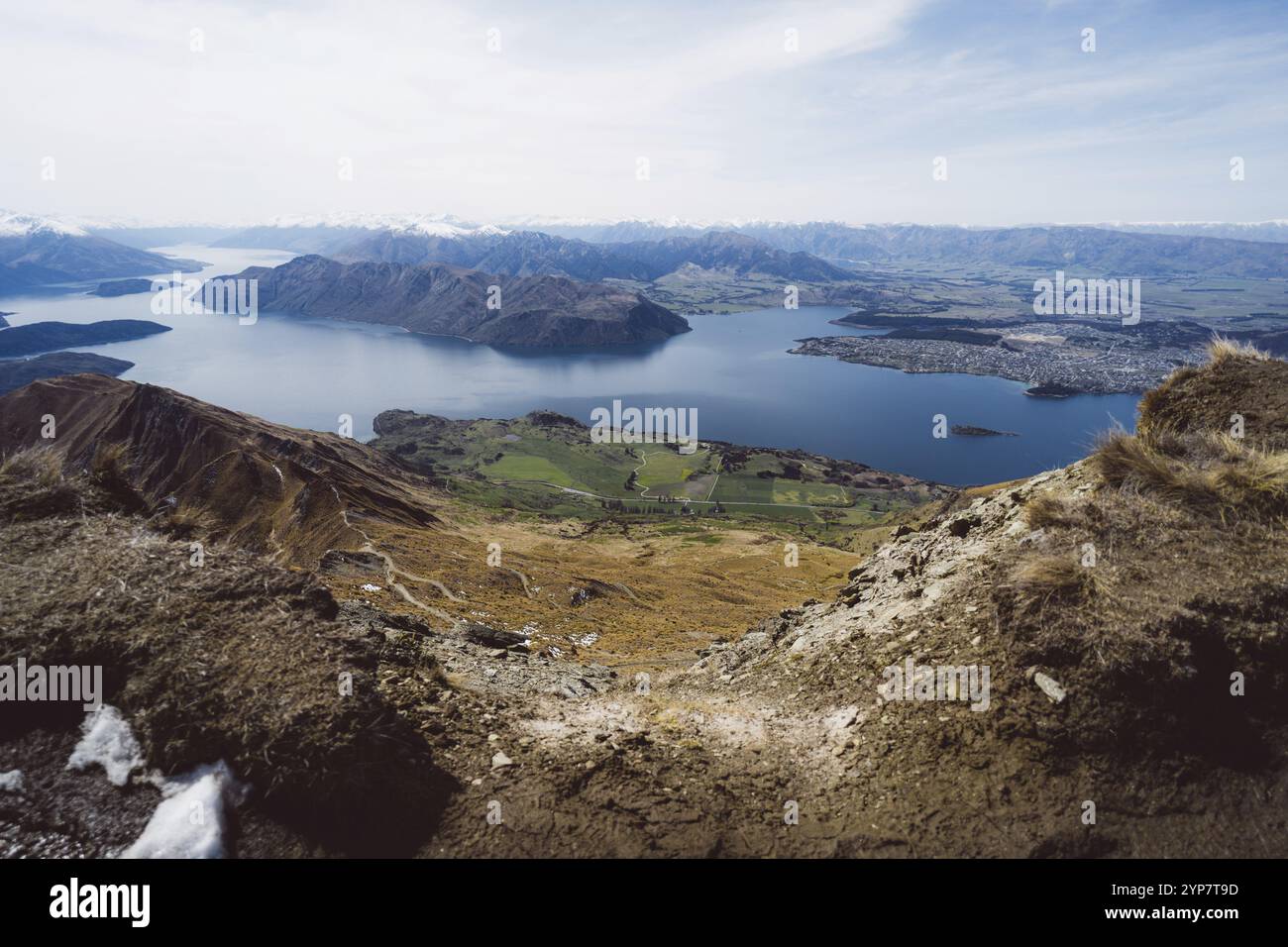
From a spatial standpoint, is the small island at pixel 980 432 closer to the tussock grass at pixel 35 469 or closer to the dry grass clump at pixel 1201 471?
the dry grass clump at pixel 1201 471

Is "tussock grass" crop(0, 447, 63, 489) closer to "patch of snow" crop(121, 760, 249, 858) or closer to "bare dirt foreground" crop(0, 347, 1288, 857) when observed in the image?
"bare dirt foreground" crop(0, 347, 1288, 857)

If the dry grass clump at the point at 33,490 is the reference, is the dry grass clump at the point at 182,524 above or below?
below

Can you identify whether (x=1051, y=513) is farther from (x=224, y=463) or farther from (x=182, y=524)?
(x=224, y=463)

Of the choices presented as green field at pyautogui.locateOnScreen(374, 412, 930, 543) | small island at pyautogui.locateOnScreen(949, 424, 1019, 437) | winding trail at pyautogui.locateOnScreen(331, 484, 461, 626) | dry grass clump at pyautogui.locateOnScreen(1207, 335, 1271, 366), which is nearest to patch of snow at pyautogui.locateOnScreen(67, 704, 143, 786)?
winding trail at pyautogui.locateOnScreen(331, 484, 461, 626)

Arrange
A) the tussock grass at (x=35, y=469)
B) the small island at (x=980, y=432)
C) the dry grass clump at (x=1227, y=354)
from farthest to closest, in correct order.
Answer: the small island at (x=980, y=432), the dry grass clump at (x=1227, y=354), the tussock grass at (x=35, y=469)

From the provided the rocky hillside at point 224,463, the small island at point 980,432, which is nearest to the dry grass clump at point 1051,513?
the rocky hillside at point 224,463

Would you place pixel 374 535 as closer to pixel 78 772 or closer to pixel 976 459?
pixel 78 772

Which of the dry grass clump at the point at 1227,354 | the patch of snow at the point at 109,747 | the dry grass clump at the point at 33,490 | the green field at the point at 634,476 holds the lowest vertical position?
the green field at the point at 634,476
